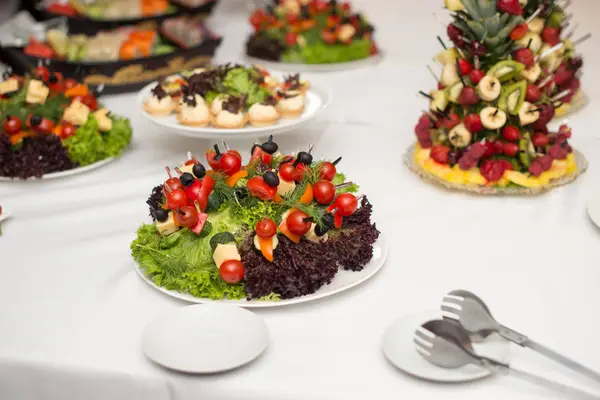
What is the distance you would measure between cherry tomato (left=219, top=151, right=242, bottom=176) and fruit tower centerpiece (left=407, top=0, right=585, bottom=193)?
65 centimetres

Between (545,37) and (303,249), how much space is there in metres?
1.38

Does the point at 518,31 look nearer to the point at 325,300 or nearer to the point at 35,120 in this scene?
the point at 325,300

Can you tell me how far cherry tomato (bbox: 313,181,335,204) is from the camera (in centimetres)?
156

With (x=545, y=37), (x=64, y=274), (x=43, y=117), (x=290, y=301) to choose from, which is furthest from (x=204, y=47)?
(x=290, y=301)

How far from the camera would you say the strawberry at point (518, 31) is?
78.9 inches

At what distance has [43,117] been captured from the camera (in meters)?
2.17

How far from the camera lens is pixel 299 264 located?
148 cm

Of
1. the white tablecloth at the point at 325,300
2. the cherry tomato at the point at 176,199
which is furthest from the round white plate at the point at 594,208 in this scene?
the cherry tomato at the point at 176,199

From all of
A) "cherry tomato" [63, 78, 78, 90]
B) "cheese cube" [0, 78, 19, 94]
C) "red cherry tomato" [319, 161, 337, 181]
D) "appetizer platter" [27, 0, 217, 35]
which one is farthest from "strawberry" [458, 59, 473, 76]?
"appetizer platter" [27, 0, 217, 35]

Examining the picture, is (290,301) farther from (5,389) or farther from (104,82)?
(104,82)

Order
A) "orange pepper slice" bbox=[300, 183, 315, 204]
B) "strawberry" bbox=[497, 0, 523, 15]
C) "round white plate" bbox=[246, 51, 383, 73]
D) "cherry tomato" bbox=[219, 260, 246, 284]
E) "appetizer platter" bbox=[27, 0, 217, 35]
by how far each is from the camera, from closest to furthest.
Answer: "cherry tomato" bbox=[219, 260, 246, 284]
"orange pepper slice" bbox=[300, 183, 315, 204]
"strawberry" bbox=[497, 0, 523, 15]
"round white plate" bbox=[246, 51, 383, 73]
"appetizer platter" bbox=[27, 0, 217, 35]

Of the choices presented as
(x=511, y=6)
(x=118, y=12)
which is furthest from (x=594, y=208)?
(x=118, y=12)

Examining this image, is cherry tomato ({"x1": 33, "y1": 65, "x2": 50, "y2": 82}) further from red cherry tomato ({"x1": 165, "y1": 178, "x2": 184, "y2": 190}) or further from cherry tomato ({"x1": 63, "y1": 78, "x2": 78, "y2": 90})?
red cherry tomato ({"x1": 165, "y1": 178, "x2": 184, "y2": 190})

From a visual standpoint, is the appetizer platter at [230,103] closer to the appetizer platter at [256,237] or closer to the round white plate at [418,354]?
the appetizer platter at [256,237]
